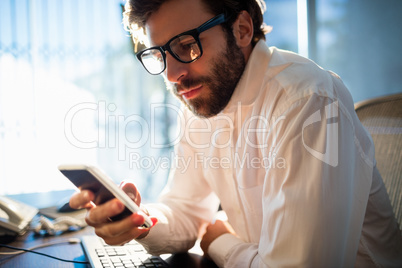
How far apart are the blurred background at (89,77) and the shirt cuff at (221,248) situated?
5.85 ft

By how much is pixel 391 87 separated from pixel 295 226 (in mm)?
1747

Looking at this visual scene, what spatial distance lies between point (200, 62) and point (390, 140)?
0.68m

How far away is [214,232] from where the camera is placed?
1.09m

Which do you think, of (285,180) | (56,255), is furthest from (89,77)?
(285,180)

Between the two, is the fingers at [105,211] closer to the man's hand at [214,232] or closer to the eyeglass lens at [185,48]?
the man's hand at [214,232]

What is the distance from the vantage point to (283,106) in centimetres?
89

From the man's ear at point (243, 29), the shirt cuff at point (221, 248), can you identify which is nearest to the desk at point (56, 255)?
the shirt cuff at point (221, 248)

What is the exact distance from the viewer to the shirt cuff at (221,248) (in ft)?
3.09

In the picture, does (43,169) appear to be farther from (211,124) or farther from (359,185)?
(359,185)

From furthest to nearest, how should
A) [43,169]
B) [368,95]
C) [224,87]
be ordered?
1. [43,169]
2. [368,95]
3. [224,87]

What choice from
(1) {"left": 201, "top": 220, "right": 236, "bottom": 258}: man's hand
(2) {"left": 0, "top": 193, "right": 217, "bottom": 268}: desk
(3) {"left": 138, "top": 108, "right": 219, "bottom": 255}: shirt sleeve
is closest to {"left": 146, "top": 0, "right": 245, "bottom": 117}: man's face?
(3) {"left": 138, "top": 108, "right": 219, "bottom": 255}: shirt sleeve

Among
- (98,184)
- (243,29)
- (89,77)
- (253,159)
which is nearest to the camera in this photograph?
(98,184)

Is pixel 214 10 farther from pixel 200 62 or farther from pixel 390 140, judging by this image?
pixel 390 140

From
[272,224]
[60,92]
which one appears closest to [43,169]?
[60,92]
